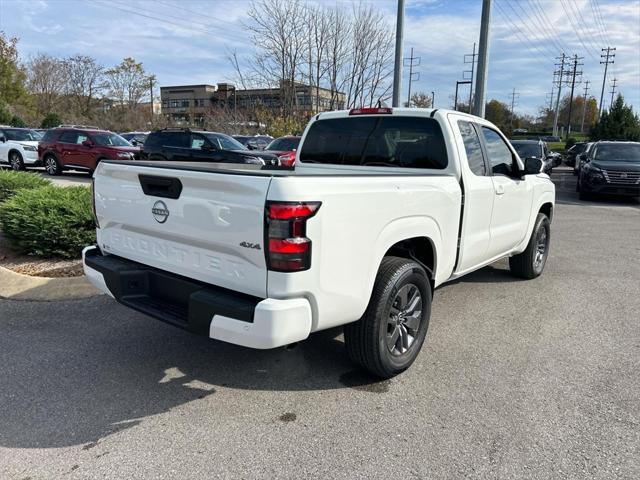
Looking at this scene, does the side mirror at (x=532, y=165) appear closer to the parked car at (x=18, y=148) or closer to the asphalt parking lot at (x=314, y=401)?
the asphalt parking lot at (x=314, y=401)

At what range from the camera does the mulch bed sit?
19.4 feet

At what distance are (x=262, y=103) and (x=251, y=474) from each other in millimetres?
30788

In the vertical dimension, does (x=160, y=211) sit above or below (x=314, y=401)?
above

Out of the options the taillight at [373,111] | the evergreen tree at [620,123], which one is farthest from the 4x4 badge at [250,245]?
the evergreen tree at [620,123]

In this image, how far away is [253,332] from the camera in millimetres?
Result: 2758

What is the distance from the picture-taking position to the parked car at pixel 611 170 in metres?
14.6

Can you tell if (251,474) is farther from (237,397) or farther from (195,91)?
(195,91)

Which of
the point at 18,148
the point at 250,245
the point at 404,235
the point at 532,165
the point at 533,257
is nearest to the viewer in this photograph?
the point at 250,245

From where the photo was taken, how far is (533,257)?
20.5 ft

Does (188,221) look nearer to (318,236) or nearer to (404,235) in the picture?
(318,236)

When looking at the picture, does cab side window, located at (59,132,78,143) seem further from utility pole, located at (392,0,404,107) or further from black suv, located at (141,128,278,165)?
utility pole, located at (392,0,404,107)

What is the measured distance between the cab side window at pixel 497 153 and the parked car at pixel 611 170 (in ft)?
37.2

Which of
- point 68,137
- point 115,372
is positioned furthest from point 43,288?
point 68,137

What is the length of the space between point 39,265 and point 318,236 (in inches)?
194
